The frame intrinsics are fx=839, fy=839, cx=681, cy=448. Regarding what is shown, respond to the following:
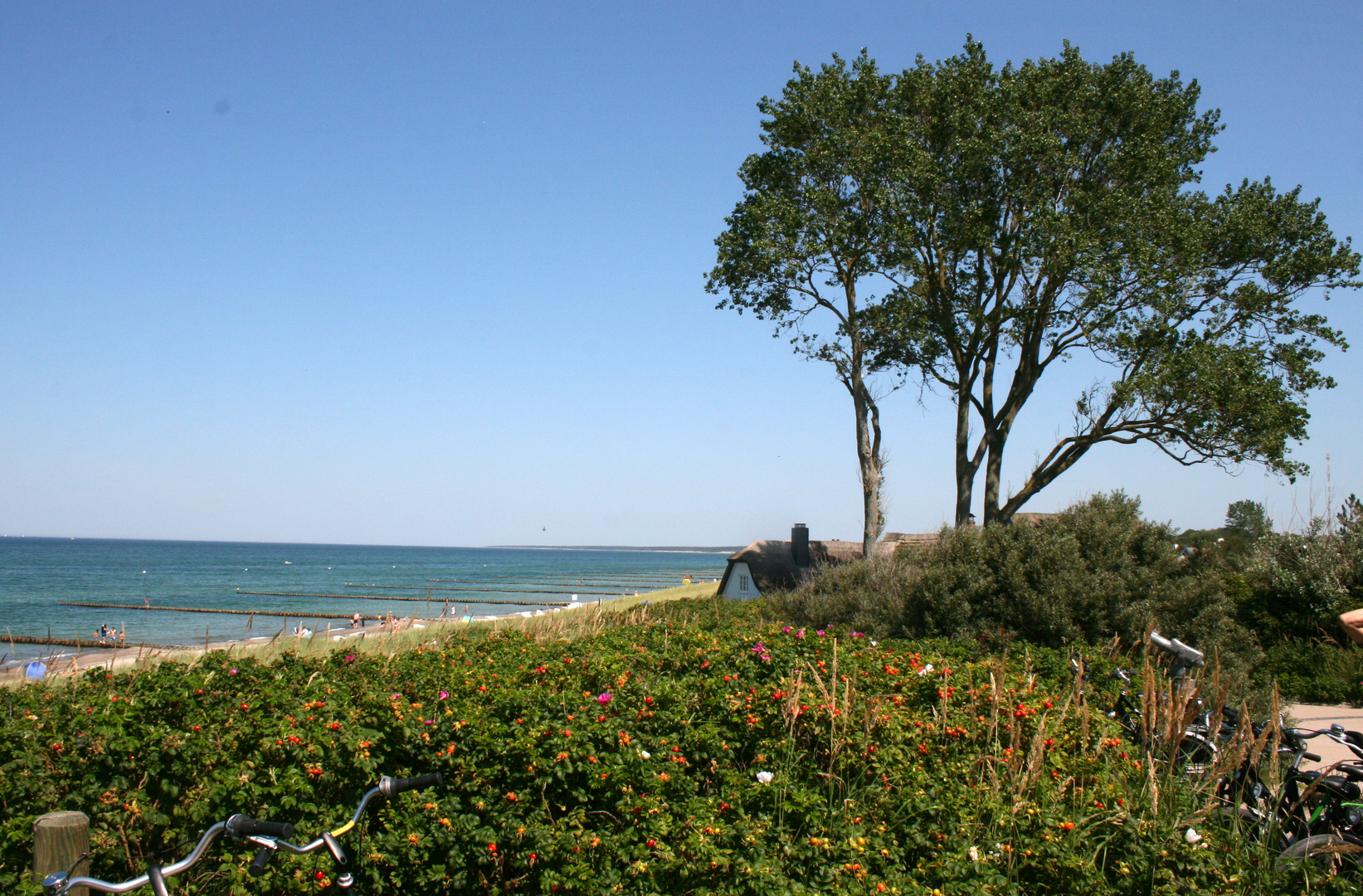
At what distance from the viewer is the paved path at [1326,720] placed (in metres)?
7.39

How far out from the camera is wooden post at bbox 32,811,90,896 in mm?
3209

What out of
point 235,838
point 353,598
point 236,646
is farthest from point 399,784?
point 353,598

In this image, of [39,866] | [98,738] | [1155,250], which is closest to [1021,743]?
[39,866]

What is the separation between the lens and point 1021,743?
4691mm

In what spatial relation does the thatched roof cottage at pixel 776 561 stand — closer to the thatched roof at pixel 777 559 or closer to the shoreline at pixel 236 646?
the thatched roof at pixel 777 559

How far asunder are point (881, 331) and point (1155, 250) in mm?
6432

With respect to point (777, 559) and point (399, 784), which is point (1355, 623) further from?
point (777, 559)

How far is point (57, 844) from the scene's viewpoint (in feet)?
10.6

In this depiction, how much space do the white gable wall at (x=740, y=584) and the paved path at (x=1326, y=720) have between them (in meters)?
22.3

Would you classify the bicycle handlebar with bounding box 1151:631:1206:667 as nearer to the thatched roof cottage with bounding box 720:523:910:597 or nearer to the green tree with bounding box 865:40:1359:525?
the green tree with bounding box 865:40:1359:525

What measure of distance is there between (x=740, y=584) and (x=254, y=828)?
30.4m

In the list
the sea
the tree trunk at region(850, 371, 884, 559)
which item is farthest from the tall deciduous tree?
the sea

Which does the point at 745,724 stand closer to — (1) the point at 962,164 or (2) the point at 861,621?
(2) the point at 861,621

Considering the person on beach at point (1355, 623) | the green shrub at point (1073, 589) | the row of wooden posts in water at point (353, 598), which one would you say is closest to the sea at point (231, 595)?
the row of wooden posts in water at point (353, 598)
